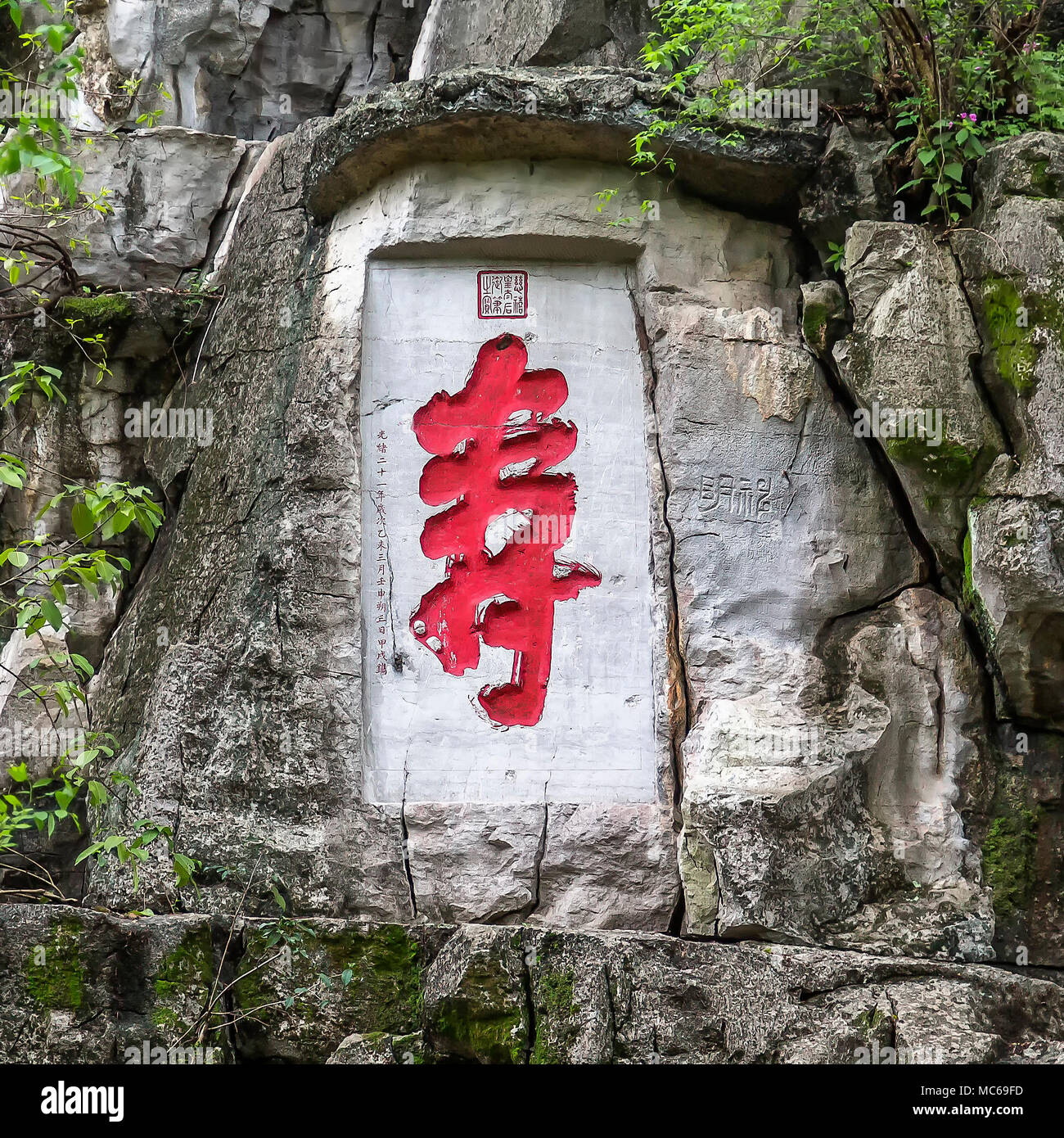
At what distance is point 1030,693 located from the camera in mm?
5848

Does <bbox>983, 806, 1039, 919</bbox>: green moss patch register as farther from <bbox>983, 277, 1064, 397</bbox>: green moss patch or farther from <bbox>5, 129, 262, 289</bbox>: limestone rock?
<bbox>5, 129, 262, 289</bbox>: limestone rock

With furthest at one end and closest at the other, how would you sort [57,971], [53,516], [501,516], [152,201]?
[152,201] < [53,516] < [501,516] < [57,971]

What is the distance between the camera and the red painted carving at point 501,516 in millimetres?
6156

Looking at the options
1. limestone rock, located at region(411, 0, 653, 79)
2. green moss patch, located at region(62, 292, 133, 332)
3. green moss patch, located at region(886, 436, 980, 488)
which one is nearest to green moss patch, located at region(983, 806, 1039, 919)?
green moss patch, located at region(886, 436, 980, 488)

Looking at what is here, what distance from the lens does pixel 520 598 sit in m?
6.21

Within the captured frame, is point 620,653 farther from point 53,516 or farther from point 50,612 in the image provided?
point 53,516

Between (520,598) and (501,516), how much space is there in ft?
1.29

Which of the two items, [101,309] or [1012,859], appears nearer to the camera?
[1012,859]

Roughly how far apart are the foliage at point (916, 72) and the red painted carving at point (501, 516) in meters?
1.22

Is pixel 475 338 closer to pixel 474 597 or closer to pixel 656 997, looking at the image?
pixel 474 597

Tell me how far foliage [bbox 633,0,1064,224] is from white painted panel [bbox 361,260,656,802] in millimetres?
905

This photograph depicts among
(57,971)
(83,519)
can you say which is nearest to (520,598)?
(83,519)

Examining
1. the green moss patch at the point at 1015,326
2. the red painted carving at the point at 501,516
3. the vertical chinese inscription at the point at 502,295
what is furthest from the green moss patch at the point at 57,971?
the green moss patch at the point at 1015,326


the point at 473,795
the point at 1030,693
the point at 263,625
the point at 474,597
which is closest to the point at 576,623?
the point at 474,597
